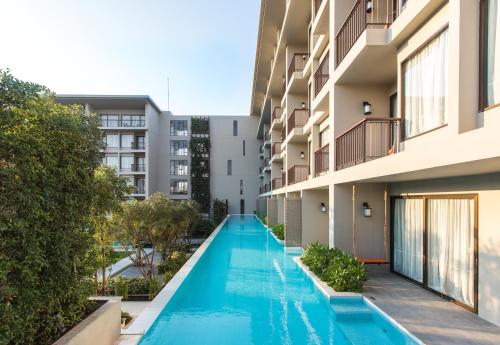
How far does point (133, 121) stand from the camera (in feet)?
116

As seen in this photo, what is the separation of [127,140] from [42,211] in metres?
34.3

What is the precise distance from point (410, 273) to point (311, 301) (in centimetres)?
301

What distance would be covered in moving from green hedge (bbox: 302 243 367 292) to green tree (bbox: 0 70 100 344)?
5.39 m

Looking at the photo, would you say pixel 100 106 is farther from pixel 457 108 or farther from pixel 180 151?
pixel 457 108

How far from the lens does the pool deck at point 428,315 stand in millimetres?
4992

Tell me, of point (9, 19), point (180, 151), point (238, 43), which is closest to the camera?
point (9, 19)

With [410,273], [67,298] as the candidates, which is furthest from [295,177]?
[67,298]

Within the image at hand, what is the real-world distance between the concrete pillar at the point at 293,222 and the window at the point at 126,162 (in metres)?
26.1

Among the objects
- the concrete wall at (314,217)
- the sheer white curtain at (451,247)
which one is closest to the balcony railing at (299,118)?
the concrete wall at (314,217)

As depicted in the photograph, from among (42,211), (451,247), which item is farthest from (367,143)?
(42,211)

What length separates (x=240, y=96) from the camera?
4034 cm

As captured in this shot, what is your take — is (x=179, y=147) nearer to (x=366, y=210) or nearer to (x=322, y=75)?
(x=322, y=75)

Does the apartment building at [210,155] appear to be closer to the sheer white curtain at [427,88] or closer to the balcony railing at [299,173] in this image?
the balcony railing at [299,173]

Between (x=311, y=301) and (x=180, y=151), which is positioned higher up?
(x=180, y=151)
